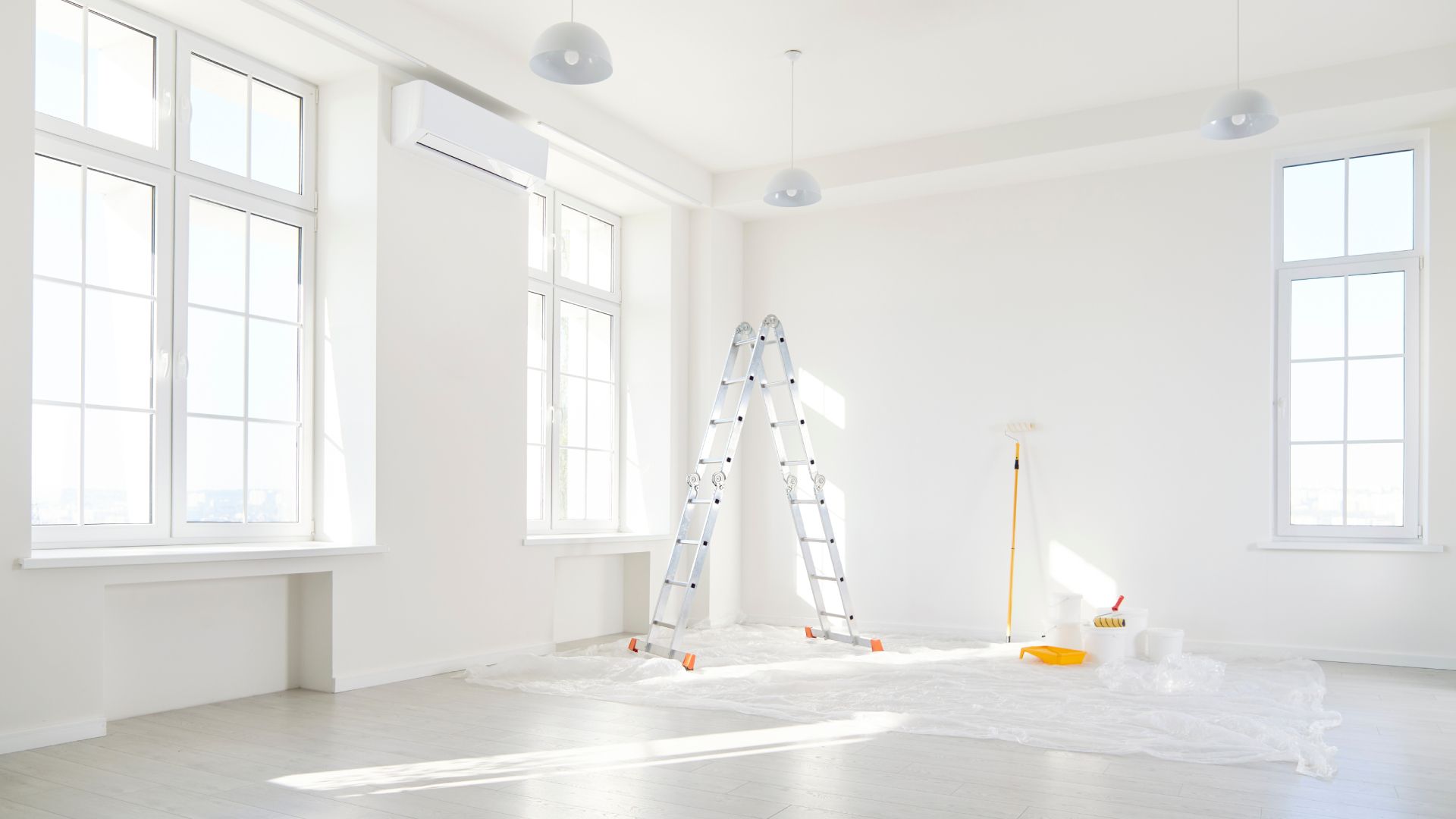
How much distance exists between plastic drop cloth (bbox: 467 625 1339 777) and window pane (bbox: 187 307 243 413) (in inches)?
71.2

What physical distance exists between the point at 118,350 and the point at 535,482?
9.18 feet

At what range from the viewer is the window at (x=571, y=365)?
22.4 ft

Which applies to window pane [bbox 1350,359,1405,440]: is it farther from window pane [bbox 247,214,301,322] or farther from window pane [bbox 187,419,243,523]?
window pane [bbox 187,419,243,523]

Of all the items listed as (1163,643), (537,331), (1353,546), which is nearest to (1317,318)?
(1353,546)

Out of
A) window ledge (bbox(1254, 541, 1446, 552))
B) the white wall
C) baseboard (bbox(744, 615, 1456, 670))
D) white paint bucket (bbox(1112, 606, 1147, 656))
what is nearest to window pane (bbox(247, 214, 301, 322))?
the white wall

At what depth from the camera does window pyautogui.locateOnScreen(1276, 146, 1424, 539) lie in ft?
20.1

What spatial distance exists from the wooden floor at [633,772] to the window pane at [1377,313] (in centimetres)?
250

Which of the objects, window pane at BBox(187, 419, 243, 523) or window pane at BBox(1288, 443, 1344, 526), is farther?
window pane at BBox(1288, 443, 1344, 526)

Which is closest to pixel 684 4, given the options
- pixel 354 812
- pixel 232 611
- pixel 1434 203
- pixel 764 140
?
pixel 764 140

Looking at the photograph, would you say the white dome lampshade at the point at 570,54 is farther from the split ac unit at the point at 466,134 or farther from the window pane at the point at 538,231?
the window pane at the point at 538,231

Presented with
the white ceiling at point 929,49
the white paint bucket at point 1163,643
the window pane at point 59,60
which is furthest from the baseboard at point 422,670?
the white paint bucket at point 1163,643

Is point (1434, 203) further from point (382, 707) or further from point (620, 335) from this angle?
point (382, 707)

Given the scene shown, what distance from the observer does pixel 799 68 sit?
5969mm

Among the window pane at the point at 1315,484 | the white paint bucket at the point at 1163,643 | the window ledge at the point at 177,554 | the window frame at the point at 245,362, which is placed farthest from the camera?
the window pane at the point at 1315,484
